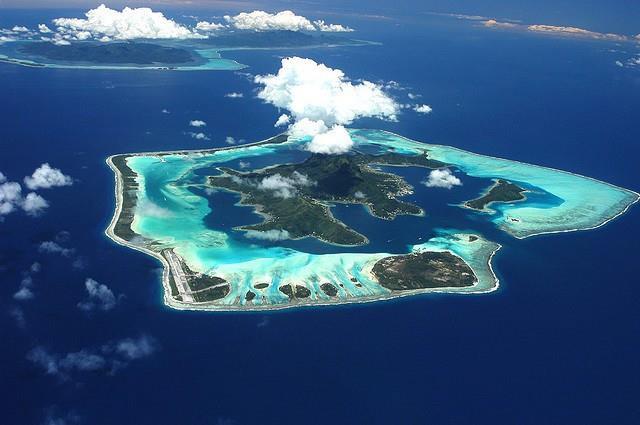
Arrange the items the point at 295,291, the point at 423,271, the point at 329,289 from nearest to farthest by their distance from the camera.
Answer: the point at 295,291 < the point at 329,289 < the point at 423,271

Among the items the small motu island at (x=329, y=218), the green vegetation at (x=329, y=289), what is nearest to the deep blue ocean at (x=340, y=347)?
the green vegetation at (x=329, y=289)

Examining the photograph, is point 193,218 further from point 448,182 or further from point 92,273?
point 448,182

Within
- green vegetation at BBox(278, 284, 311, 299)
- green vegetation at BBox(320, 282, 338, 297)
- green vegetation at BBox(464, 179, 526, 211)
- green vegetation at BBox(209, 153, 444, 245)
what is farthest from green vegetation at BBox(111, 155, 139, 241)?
green vegetation at BBox(464, 179, 526, 211)

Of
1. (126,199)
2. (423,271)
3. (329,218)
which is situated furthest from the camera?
(126,199)

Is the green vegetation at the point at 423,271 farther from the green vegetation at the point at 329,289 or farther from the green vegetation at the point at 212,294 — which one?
the green vegetation at the point at 212,294

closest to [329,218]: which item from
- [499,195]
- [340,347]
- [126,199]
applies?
[126,199]

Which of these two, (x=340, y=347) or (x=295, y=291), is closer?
(x=340, y=347)

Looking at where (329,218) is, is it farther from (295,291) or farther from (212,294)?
(212,294)
